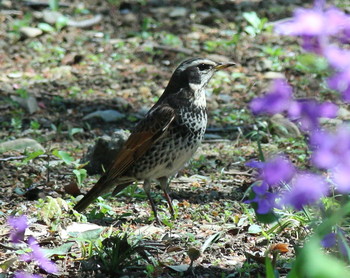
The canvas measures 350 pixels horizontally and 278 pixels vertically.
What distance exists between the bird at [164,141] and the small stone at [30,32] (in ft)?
16.6

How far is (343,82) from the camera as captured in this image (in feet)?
8.54

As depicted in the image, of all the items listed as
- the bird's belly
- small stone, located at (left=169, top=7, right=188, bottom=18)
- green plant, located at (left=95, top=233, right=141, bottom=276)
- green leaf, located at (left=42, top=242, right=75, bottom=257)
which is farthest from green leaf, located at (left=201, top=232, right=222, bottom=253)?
small stone, located at (left=169, top=7, right=188, bottom=18)

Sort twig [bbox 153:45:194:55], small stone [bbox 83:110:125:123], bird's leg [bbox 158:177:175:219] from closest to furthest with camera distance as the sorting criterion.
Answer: bird's leg [bbox 158:177:175:219] < small stone [bbox 83:110:125:123] < twig [bbox 153:45:194:55]

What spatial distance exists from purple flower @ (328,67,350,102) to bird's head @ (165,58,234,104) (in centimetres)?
300

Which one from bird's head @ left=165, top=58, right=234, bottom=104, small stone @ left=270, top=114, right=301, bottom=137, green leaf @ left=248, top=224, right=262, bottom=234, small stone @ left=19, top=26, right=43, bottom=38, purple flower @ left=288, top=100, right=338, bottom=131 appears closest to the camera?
purple flower @ left=288, top=100, right=338, bottom=131

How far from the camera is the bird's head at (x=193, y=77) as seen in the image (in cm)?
567

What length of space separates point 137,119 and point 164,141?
2575 mm

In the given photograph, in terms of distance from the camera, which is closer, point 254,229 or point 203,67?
point 254,229

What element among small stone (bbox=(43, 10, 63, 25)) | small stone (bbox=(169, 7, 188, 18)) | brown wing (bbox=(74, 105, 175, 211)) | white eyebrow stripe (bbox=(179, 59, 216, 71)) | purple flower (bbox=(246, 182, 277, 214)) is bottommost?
small stone (bbox=(43, 10, 63, 25))

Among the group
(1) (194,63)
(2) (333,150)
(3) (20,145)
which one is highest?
(2) (333,150)

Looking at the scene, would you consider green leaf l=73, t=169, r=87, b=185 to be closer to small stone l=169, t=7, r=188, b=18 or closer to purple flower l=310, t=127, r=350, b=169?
purple flower l=310, t=127, r=350, b=169

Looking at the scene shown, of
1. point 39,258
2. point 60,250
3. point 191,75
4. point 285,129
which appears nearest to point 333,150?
point 39,258

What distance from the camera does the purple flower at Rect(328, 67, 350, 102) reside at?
2570mm

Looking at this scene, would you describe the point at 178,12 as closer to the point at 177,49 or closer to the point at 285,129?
the point at 177,49
